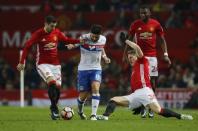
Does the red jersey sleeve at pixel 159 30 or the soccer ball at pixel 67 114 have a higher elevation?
the red jersey sleeve at pixel 159 30

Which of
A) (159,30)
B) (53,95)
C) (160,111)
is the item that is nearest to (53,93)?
(53,95)

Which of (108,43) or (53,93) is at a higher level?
(108,43)

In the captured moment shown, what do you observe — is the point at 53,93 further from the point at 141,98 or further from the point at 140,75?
the point at 141,98

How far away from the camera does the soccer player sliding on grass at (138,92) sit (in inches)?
776

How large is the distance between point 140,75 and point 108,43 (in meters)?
15.3

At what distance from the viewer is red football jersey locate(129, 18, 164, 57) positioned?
22453 millimetres

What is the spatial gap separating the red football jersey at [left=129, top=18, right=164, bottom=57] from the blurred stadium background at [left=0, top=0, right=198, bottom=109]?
8.96 meters

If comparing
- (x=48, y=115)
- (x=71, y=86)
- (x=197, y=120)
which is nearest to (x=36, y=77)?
(x=71, y=86)

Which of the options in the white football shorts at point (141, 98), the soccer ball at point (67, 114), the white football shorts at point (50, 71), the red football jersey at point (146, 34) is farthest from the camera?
the red football jersey at point (146, 34)

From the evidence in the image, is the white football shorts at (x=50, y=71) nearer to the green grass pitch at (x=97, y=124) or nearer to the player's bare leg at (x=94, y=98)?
the player's bare leg at (x=94, y=98)

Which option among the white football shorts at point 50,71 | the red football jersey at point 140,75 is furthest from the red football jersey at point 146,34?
the white football shorts at point 50,71

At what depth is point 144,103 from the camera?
19719 millimetres

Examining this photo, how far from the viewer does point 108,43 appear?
35250 millimetres

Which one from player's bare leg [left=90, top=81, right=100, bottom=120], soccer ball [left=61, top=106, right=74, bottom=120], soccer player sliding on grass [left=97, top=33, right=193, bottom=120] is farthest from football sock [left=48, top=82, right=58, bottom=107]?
soccer player sliding on grass [left=97, top=33, right=193, bottom=120]
